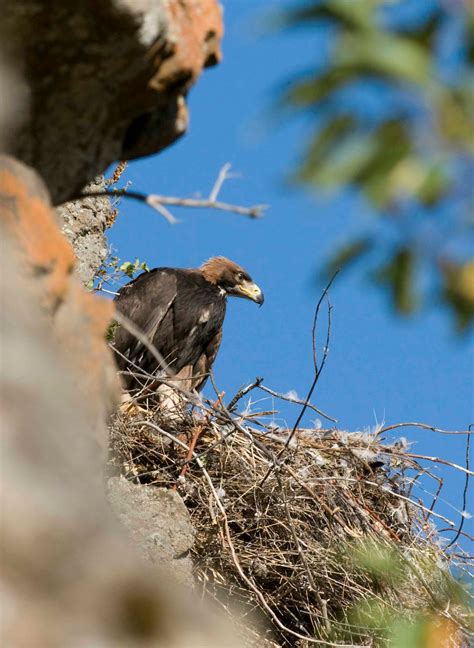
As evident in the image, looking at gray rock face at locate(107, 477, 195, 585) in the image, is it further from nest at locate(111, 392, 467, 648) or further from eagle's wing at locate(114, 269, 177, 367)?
eagle's wing at locate(114, 269, 177, 367)

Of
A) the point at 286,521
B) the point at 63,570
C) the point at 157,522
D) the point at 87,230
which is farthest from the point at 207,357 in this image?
the point at 63,570

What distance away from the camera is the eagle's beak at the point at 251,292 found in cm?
989

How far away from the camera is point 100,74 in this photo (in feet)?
9.04

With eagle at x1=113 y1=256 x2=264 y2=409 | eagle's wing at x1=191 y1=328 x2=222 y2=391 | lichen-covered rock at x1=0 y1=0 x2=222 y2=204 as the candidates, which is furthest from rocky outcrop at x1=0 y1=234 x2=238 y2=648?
eagle's wing at x1=191 y1=328 x2=222 y2=391

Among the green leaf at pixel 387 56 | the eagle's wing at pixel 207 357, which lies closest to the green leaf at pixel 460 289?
the green leaf at pixel 387 56

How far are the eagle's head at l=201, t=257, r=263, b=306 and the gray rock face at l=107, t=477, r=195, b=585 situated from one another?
4089 millimetres

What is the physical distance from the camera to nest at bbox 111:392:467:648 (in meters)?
5.86

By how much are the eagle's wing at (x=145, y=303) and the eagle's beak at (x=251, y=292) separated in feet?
2.65

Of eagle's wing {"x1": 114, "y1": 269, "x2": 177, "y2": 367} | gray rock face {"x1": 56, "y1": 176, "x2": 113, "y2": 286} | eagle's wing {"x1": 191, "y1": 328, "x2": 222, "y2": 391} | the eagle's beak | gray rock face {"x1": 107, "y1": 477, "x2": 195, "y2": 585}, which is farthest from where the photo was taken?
the eagle's beak

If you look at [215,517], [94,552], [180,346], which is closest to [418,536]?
[215,517]

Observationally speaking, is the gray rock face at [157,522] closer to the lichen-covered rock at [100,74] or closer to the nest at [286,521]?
the nest at [286,521]

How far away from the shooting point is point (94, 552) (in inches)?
62.8

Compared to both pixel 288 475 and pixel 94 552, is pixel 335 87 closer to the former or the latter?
pixel 94 552

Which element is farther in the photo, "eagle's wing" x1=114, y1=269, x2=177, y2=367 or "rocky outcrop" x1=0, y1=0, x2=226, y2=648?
"eagle's wing" x1=114, y1=269, x2=177, y2=367
